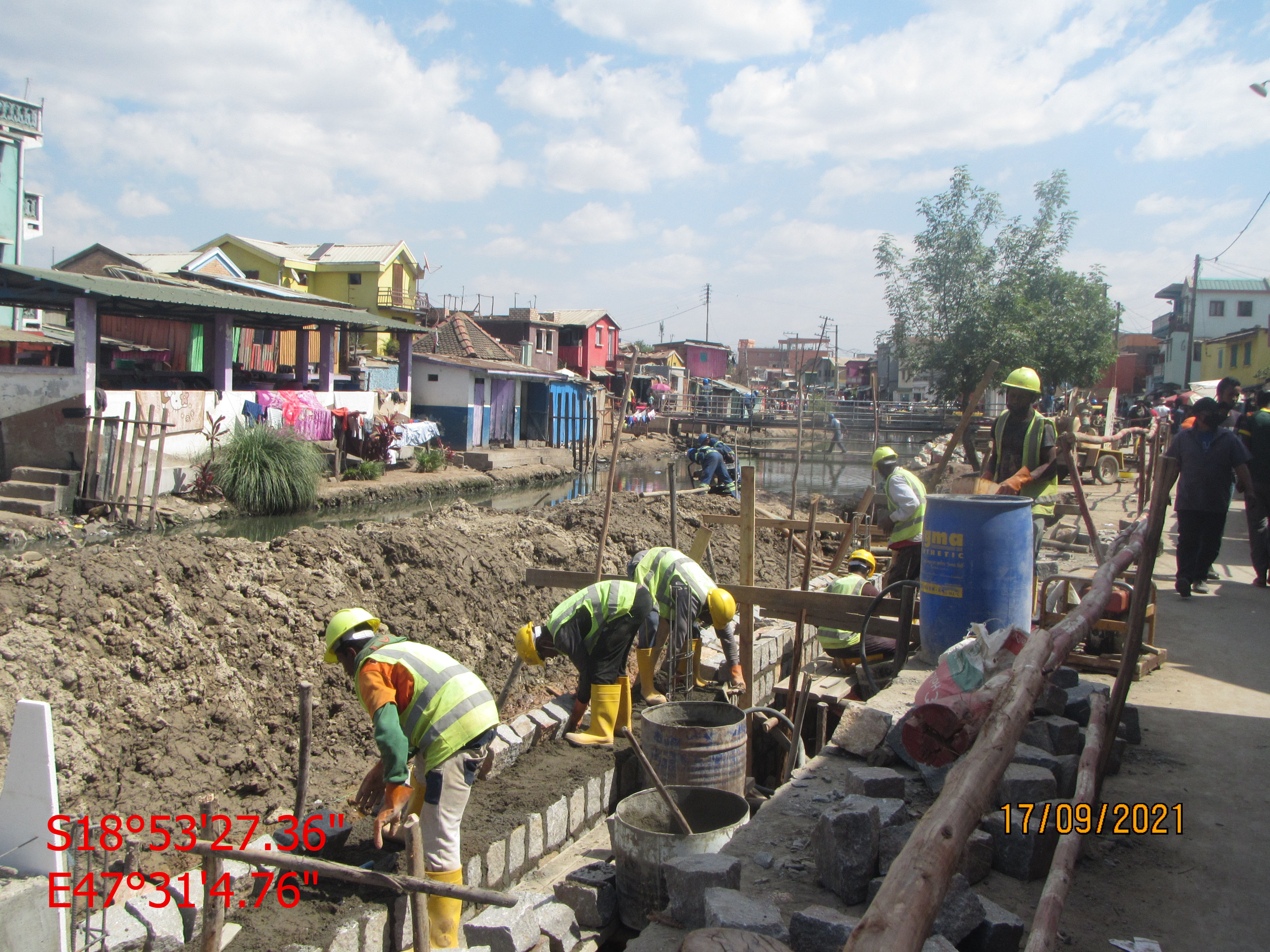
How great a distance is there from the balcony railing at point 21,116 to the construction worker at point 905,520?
1118 inches

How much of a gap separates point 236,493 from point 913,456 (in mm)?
20341

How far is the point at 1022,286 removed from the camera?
26.2 metres

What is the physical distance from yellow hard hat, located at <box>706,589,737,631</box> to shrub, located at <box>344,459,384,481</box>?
49.9 feet

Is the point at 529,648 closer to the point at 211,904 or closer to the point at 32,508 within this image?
the point at 211,904

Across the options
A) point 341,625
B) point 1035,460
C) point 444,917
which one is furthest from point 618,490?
point 444,917

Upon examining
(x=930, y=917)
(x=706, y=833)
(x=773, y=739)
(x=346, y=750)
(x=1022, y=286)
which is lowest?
(x=346, y=750)

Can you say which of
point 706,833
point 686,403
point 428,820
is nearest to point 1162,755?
point 706,833

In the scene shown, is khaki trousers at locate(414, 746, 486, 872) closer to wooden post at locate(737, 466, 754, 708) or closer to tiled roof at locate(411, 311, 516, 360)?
wooden post at locate(737, 466, 754, 708)

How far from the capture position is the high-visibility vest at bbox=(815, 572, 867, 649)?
6.29 meters

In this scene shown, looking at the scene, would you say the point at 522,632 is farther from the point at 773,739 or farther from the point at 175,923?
the point at 175,923

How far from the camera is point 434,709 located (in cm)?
389

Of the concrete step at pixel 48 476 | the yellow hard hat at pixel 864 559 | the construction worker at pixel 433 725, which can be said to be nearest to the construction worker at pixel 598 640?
the construction worker at pixel 433 725

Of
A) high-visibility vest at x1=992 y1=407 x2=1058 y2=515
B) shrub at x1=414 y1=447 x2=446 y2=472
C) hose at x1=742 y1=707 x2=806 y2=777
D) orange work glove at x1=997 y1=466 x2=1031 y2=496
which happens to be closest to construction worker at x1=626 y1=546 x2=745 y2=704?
hose at x1=742 y1=707 x2=806 y2=777
